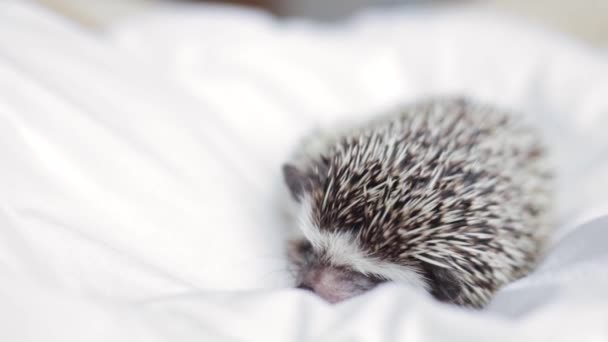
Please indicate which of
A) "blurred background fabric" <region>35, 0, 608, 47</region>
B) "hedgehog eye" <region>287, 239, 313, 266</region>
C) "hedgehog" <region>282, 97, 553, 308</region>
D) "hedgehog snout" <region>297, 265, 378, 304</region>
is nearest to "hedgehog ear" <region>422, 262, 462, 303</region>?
"hedgehog" <region>282, 97, 553, 308</region>

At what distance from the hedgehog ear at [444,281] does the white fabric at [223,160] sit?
89 mm

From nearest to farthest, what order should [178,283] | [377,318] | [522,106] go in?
[377,318] → [178,283] → [522,106]

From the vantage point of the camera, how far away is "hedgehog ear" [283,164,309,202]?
1379 millimetres

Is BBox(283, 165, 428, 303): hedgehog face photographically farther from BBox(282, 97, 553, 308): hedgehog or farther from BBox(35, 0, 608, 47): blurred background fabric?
BBox(35, 0, 608, 47): blurred background fabric

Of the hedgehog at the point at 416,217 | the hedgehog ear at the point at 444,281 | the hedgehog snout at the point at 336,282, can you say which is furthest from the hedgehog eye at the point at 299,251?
the hedgehog ear at the point at 444,281

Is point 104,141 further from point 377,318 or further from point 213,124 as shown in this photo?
point 377,318

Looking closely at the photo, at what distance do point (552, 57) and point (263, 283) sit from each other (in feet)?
5.37

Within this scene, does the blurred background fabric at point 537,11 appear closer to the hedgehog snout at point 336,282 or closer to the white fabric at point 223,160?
the white fabric at point 223,160

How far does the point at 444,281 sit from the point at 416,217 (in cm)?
16

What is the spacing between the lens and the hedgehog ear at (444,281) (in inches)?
45.4

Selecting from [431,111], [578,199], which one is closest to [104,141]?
[431,111]

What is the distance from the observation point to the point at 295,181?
1395 mm

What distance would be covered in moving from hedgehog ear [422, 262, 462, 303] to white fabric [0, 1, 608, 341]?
0.09 m

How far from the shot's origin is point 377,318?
942mm
